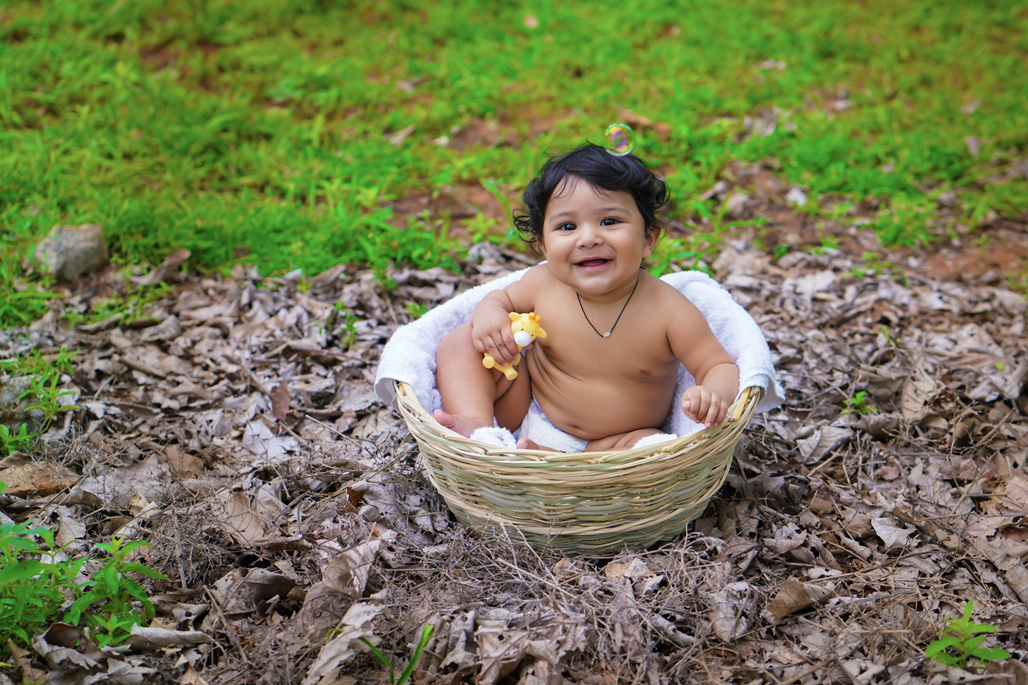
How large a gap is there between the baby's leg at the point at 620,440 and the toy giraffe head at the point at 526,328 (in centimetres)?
46

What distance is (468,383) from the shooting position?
2.63 metres

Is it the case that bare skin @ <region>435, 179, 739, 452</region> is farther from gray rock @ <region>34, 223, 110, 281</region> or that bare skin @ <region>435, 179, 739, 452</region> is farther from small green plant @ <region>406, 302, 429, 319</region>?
gray rock @ <region>34, 223, 110, 281</region>

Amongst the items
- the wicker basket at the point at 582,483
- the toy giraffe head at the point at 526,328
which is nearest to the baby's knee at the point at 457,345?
the toy giraffe head at the point at 526,328

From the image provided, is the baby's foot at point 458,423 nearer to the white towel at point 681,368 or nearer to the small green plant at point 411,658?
the white towel at point 681,368

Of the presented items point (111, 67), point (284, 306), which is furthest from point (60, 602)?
point (111, 67)

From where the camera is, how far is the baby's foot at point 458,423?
2354mm

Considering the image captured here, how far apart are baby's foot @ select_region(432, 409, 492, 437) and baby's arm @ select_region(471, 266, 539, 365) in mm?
223

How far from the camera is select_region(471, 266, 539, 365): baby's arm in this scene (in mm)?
2529

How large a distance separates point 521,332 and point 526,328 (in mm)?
29

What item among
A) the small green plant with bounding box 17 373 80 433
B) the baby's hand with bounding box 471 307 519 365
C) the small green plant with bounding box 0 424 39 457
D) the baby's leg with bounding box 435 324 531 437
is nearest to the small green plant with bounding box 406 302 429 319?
the baby's leg with bounding box 435 324 531 437

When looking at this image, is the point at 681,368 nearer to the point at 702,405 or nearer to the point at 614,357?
the point at 614,357

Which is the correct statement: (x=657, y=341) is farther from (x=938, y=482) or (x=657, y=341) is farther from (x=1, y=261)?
(x=1, y=261)

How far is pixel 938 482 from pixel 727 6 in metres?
4.76

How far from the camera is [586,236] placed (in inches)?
91.7
